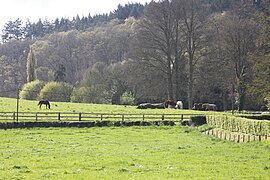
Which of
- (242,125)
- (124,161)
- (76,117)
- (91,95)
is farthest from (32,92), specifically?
(124,161)

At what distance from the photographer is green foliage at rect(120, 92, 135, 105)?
66.8 meters

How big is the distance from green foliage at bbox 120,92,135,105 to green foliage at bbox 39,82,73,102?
13155 mm

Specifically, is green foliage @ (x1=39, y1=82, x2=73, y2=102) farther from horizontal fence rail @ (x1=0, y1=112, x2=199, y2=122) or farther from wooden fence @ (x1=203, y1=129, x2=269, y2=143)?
wooden fence @ (x1=203, y1=129, x2=269, y2=143)

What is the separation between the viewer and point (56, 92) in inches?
3034

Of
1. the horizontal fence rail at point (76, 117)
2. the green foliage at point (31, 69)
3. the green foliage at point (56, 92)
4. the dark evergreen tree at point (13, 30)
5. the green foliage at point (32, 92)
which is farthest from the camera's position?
the dark evergreen tree at point (13, 30)

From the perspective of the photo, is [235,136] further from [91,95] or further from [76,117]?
[91,95]

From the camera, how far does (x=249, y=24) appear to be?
186 ft

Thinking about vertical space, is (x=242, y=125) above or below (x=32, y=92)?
below

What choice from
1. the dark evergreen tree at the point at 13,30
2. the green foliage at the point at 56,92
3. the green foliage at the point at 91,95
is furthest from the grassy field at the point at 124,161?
the dark evergreen tree at the point at 13,30

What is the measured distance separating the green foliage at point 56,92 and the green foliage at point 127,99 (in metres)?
13.2

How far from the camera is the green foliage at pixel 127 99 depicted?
6681 cm

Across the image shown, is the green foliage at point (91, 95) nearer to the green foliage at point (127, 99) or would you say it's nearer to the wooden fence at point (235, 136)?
the green foliage at point (127, 99)

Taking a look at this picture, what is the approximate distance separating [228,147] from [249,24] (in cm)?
3734

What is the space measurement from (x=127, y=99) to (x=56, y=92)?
16.0 metres
